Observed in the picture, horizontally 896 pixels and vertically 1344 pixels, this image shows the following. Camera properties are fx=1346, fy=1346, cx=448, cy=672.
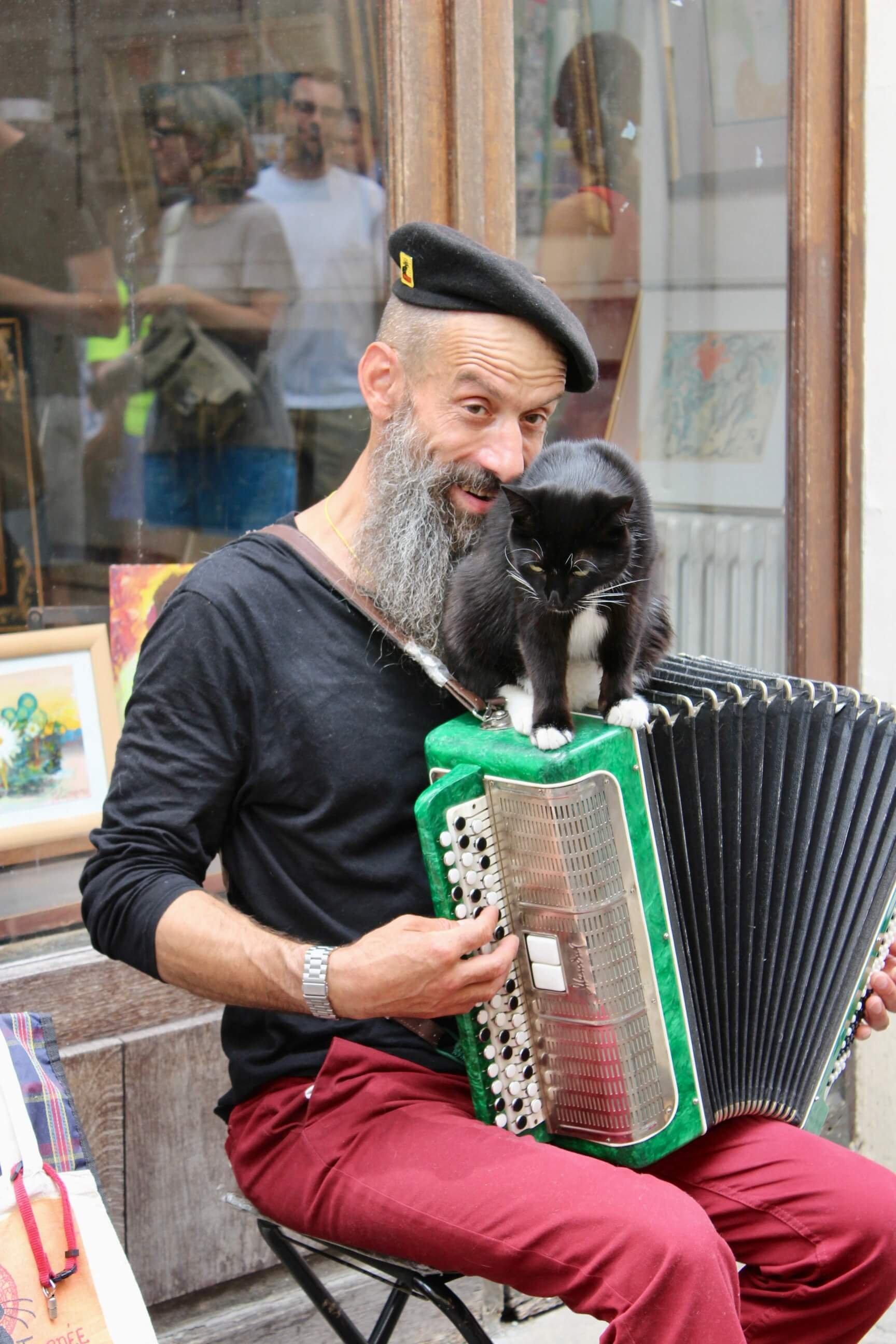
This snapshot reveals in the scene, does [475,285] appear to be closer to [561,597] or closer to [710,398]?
[561,597]

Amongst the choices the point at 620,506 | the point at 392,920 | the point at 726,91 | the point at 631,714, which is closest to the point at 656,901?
the point at 631,714

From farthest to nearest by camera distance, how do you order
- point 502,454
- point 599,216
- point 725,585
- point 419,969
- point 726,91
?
point 725,585
point 726,91
point 599,216
point 502,454
point 419,969

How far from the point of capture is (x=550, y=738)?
1587mm

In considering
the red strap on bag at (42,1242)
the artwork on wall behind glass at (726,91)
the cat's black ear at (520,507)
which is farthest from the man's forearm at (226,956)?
the artwork on wall behind glass at (726,91)

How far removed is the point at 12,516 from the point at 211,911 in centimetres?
113

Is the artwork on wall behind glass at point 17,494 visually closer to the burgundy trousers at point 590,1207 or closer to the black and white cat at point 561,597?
the black and white cat at point 561,597

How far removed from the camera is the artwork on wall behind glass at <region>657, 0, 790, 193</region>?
318 centimetres

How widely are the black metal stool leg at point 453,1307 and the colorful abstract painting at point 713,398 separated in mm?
2167

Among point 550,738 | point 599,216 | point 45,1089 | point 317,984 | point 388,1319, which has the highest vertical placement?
point 599,216

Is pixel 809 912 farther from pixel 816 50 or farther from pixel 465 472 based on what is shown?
pixel 816 50

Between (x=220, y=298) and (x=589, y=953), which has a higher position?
(x=220, y=298)

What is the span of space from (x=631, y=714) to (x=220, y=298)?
59.2 inches

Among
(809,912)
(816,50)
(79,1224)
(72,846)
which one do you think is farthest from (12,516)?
(816,50)

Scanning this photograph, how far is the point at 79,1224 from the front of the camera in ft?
4.81
